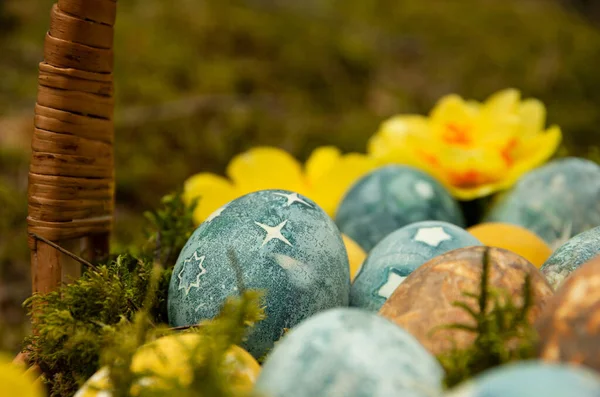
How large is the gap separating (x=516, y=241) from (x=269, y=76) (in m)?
1.68

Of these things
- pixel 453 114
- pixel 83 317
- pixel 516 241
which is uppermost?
pixel 453 114

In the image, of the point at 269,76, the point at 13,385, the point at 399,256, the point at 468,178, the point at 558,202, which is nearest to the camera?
the point at 13,385

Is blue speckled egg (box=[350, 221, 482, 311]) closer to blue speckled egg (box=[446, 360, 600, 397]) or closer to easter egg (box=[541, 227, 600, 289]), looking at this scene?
easter egg (box=[541, 227, 600, 289])

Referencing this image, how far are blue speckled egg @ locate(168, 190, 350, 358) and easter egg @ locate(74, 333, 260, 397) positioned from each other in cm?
14

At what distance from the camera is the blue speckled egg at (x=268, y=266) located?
890 mm

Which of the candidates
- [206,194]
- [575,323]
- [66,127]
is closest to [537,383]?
[575,323]

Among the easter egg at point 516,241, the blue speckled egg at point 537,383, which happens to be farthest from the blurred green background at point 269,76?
the blue speckled egg at point 537,383

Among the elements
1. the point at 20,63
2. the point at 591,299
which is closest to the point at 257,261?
the point at 591,299

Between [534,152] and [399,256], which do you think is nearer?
[399,256]

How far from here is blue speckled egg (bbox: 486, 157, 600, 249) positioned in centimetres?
125

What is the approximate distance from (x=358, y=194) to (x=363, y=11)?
215cm

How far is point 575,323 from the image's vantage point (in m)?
0.64

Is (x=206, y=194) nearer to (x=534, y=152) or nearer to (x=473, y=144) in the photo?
(x=473, y=144)

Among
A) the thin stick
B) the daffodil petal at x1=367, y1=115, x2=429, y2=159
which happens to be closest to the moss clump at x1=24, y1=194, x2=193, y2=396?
the thin stick
